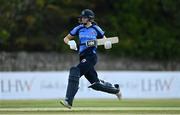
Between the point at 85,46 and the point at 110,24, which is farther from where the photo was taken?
the point at 110,24

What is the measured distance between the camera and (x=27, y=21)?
4125 cm

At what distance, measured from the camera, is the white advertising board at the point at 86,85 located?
28203 millimetres

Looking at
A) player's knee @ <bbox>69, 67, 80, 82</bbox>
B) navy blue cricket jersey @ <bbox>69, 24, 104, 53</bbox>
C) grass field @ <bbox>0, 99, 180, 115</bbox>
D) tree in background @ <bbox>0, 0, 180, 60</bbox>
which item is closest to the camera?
grass field @ <bbox>0, 99, 180, 115</bbox>

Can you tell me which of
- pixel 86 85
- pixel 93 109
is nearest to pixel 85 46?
pixel 93 109

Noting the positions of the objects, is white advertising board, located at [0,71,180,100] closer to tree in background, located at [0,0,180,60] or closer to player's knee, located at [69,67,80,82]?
tree in background, located at [0,0,180,60]

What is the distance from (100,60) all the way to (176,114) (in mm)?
27857

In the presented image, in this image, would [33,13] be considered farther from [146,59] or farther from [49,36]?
[146,59]

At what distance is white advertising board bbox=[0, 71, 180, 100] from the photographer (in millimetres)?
28203

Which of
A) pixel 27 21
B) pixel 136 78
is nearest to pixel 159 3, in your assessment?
pixel 27 21

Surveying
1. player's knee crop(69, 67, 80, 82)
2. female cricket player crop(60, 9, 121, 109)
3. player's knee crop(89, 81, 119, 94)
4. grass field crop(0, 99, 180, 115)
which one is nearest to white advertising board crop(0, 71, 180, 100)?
grass field crop(0, 99, 180, 115)

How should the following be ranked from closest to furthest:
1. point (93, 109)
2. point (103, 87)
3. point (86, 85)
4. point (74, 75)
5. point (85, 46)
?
1. point (74, 75)
2. point (85, 46)
3. point (103, 87)
4. point (93, 109)
5. point (86, 85)

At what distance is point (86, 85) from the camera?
2819 centimetres

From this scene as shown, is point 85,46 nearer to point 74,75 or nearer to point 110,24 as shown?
point 74,75

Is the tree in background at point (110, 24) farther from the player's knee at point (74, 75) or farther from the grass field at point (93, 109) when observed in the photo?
the player's knee at point (74, 75)
